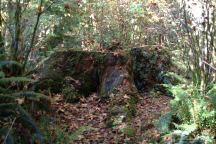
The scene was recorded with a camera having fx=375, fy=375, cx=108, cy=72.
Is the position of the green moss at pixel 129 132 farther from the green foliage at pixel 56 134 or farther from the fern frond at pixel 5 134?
the fern frond at pixel 5 134

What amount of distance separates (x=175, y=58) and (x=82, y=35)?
436 centimetres

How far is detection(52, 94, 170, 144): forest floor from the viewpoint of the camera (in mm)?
6305

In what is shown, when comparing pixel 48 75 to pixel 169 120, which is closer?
pixel 169 120

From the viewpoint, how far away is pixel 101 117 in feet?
23.9

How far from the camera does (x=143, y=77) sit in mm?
8703

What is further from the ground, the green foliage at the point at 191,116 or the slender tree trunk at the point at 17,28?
the slender tree trunk at the point at 17,28

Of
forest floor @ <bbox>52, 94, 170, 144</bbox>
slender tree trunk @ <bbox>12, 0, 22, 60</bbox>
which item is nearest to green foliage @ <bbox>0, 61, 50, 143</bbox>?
forest floor @ <bbox>52, 94, 170, 144</bbox>

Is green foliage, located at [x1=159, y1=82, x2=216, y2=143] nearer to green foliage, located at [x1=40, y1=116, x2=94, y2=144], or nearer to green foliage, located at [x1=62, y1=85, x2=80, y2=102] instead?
green foliage, located at [x1=40, y1=116, x2=94, y2=144]

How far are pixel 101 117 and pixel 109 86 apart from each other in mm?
927

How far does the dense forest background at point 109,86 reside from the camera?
564cm

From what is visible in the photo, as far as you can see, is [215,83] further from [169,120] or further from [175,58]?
[175,58]

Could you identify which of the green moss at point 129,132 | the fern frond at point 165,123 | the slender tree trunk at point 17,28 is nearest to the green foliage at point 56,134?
the green moss at point 129,132

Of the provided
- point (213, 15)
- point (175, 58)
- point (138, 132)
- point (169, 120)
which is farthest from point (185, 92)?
point (175, 58)

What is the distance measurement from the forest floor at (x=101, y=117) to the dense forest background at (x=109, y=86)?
0.06 ft
